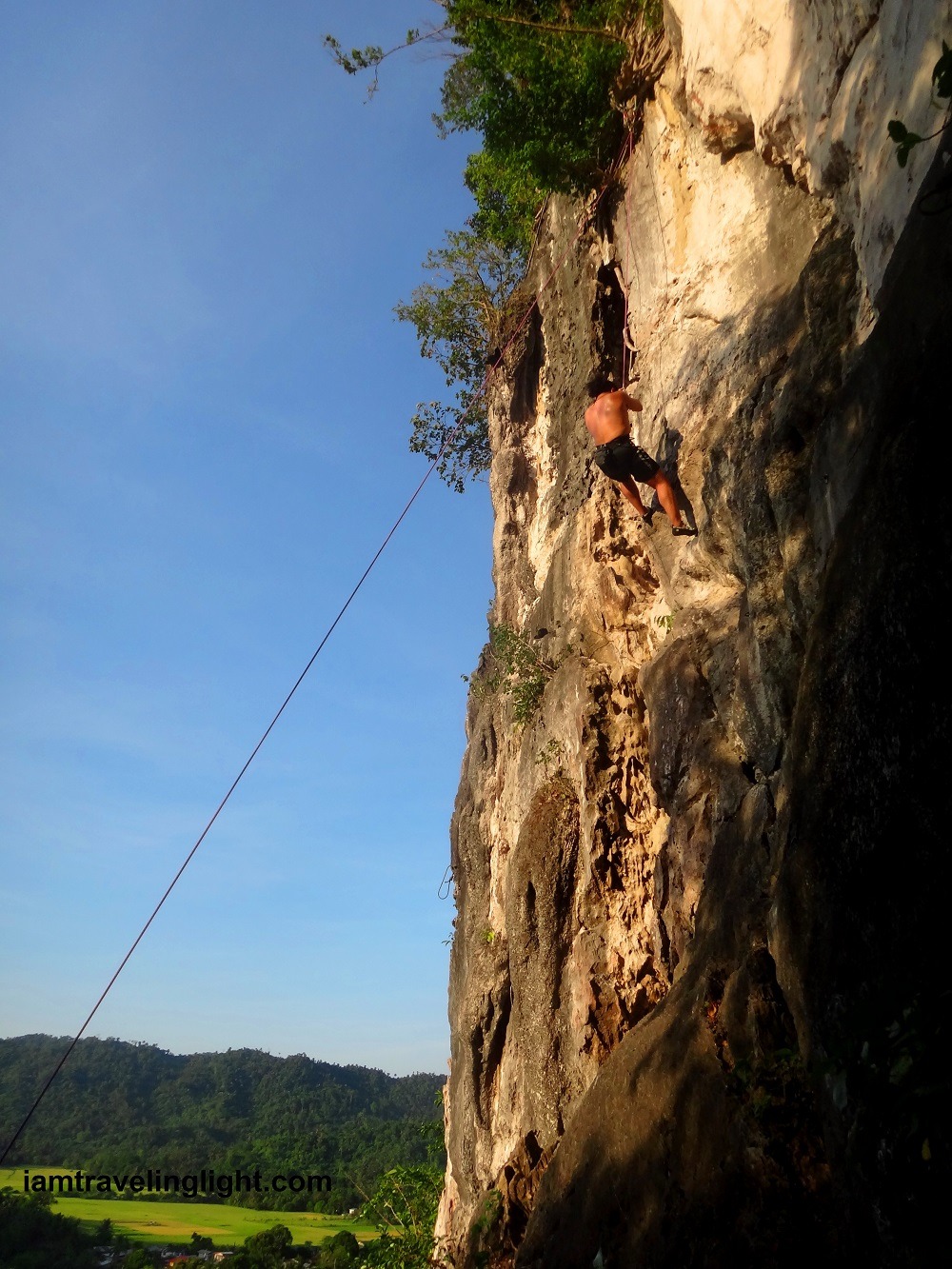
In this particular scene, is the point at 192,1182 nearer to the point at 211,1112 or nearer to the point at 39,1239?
the point at 39,1239

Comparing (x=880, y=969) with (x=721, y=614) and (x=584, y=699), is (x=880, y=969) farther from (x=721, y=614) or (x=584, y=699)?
(x=584, y=699)

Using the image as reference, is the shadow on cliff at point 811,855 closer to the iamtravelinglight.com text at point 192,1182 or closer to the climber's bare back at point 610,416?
the climber's bare back at point 610,416

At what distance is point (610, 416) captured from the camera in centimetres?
889

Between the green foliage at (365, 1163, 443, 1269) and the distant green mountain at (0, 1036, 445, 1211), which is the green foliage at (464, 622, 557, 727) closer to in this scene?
the green foliage at (365, 1163, 443, 1269)

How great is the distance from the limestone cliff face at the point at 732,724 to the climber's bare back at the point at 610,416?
0.43m

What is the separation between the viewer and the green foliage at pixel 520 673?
11391 mm

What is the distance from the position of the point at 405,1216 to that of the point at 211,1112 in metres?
80.8

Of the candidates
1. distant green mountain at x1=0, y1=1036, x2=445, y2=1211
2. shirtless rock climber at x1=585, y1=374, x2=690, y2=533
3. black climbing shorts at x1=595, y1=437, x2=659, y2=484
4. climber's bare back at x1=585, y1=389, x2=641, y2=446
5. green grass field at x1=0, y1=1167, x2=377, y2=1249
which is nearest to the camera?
shirtless rock climber at x1=585, y1=374, x2=690, y2=533

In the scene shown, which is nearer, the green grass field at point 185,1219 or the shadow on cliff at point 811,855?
the shadow on cliff at point 811,855

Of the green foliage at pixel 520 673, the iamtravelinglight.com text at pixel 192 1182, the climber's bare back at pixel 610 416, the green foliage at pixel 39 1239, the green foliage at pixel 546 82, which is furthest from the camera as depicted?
the green foliage at pixel 39 1239

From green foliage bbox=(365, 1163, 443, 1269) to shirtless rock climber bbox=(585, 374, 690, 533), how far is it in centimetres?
1034

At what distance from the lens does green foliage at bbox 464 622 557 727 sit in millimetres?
11391

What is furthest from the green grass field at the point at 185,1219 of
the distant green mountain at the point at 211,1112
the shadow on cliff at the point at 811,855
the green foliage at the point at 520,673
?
the shadow on cliff at the point at 811,855

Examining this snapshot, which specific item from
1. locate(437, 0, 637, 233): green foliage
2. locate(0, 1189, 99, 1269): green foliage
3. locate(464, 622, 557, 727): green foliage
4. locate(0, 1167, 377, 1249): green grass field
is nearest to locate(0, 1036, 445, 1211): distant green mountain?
locate(0, 1167, 377, 1249): green grass field
